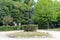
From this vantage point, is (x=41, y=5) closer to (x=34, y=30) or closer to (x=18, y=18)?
(x=18, y=18)

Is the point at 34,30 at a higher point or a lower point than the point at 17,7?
lower

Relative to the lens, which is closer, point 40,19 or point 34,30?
point 34,30

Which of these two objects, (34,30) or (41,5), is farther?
(41,5)

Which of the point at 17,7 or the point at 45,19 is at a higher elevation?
the point at 17,7

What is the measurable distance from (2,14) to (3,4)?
99.5 inches

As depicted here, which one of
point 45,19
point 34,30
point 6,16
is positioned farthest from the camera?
point 45,19

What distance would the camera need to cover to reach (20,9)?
4856cm

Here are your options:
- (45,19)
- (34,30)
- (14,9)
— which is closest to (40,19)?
(45,19)

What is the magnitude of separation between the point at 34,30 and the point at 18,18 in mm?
26849

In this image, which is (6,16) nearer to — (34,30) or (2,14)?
(2,14)

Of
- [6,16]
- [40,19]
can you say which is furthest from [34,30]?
[40,19]

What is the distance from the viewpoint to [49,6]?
45.2 meters

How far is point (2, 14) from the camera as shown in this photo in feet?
148

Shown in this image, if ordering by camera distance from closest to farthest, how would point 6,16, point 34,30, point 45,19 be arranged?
point 34,30
point 6,16
point 45,19
